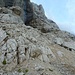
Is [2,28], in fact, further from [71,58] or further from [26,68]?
→ [71,58]

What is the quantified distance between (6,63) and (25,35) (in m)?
7.36

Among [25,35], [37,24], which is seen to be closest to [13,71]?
[25,35]

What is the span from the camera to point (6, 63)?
2255 centimetres

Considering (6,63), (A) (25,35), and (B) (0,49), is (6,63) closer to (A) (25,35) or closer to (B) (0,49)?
(B) (0,49)

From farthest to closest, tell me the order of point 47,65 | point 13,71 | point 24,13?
point 24,13 → point 47,65 → point 13,71

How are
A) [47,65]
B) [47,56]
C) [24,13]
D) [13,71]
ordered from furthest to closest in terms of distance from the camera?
[24,13]
[47,56]
[47,65]
[13,71]

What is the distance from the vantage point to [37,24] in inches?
1889

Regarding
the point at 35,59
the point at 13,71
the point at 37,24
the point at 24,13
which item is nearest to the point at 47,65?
the point at 35,59

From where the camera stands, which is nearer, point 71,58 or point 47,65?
point 47,65

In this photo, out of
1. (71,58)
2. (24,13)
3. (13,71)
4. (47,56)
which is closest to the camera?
(13,71)

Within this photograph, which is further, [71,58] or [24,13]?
[24,13]

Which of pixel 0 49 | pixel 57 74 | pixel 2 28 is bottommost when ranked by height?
pixel 57 74

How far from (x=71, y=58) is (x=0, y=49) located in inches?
426

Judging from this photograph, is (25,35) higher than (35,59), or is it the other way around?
(25,35)
